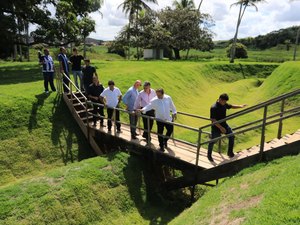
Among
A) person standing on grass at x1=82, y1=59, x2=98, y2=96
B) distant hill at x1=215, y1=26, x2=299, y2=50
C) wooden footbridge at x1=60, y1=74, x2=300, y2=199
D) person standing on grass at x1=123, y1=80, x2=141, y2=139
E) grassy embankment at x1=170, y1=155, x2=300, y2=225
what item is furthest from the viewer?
distant hill at x1=215, y1=26, x2=299, y2=50

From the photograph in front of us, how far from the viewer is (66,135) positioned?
40.5 feet

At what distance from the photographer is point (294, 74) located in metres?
22.9

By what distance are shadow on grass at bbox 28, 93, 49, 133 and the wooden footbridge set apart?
1054mm

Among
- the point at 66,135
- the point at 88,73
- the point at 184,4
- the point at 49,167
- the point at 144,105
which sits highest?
the point at 184,4

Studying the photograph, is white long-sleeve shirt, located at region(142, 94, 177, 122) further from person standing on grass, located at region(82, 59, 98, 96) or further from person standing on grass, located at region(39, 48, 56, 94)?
person standing on grass, located at region(39, 48, 56, 94)

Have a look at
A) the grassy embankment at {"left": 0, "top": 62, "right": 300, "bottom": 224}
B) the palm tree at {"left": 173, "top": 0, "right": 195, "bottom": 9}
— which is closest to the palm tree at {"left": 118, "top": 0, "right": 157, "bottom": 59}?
the palm tree at {"left": 173, "top": 0, "right": 195, "bottom": 9}

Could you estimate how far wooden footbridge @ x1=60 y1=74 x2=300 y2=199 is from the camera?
733 centimetres

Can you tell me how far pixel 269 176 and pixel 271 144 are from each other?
1.60 meters

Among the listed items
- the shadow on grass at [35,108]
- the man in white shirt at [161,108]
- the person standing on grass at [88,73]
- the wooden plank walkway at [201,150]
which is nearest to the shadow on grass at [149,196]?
the wooden plank walkway at [201,150]

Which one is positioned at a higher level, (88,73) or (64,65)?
(64,65)

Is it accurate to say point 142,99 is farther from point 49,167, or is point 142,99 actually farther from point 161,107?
point 49,167

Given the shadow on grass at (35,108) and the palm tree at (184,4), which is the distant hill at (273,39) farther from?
the shadow on grass at (35,108)

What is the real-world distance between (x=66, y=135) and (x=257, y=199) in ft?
27.4

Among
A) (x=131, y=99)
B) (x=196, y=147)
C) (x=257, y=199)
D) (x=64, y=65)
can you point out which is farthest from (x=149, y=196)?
(x=64, y=65)
